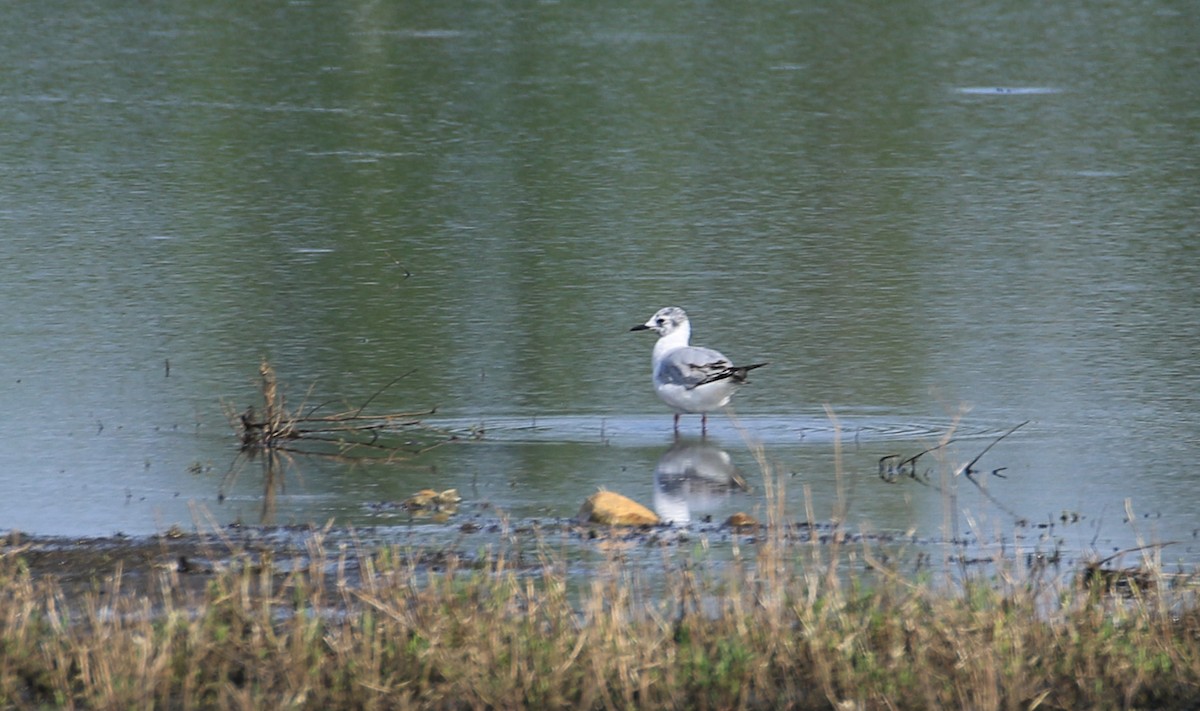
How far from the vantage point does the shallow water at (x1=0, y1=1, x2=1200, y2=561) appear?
34.6ft

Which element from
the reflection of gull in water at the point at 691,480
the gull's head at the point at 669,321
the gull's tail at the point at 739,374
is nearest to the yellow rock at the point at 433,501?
the reflection of gull in water at the point at 691,480

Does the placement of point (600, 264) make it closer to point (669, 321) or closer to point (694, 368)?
point (669, 321)

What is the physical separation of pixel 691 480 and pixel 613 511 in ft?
4.26

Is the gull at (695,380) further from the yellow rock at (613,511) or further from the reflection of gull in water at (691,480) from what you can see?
the yellow rock at (613,511)

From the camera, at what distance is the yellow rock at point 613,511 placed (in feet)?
30.3

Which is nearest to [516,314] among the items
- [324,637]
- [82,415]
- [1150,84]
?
[82,415]

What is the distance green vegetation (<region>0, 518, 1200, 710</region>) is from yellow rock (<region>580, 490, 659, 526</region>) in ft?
5.10

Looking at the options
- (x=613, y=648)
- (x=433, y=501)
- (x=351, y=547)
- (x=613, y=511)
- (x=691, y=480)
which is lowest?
(x=613, y=648)

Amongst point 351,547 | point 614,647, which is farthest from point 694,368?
point 614,647

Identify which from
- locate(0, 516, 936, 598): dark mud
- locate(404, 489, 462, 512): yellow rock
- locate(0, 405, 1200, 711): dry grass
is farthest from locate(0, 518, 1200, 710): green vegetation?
locate(404, 489, 462, 512): yellow rock

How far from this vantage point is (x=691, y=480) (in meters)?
10.5

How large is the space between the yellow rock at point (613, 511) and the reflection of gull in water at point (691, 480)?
0.16 meters

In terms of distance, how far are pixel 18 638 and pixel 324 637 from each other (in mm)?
1027

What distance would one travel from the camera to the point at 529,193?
1912cm
